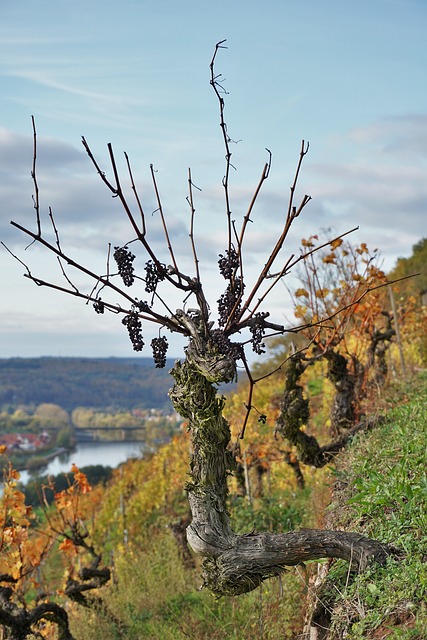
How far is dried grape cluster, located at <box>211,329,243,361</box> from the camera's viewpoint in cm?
399

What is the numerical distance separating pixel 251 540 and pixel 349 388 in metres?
4.61

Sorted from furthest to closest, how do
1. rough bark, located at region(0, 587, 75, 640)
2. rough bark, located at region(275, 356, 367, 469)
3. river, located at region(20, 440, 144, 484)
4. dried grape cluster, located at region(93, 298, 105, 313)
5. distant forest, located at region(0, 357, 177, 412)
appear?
distant forest, located at region(0, 357, 177, 412)
river, located at region(20, 440, 144, 484)
rough bark, located at region(275, 356, 367, 469)
rough bark, located at region(0, 587, 75, 640)
dried grape cluster, located at region(93, 298, 105, 313)

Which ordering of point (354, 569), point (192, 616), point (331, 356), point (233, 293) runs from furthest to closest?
point (331, 356)
point (192, 616)
point (354, 569)
point (233, 293)

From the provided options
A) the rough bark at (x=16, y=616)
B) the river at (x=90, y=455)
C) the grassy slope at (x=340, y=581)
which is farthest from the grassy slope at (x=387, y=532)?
the river at (x=90, y=455)

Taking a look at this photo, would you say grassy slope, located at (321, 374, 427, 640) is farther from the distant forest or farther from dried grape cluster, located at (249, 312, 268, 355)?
the distant forest

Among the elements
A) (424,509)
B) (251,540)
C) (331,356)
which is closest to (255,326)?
(251,540)

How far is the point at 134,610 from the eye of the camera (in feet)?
24.8

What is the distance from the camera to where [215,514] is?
414 cm

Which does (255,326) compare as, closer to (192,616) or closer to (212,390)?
(212,390)

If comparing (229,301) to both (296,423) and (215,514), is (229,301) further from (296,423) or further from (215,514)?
(296,423)

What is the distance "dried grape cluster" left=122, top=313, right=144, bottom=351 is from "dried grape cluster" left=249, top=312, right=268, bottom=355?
2.06 feet

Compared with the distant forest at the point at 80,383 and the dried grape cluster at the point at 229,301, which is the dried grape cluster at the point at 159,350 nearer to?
the dried grape cluster at the point at 229,301

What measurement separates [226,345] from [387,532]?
163 cm

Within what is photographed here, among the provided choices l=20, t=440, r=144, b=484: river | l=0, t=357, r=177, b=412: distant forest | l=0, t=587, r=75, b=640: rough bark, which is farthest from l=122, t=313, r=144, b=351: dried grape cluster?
l=0, t=357, r=177, b=412: distant forest
